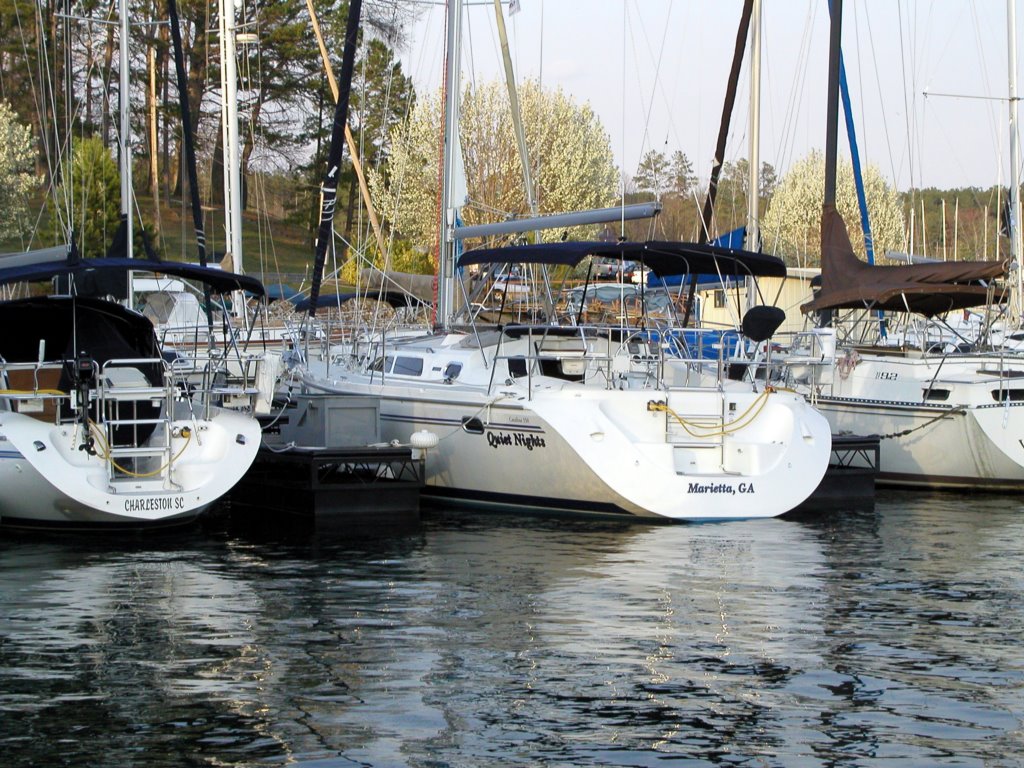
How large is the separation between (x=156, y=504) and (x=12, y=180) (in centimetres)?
2784

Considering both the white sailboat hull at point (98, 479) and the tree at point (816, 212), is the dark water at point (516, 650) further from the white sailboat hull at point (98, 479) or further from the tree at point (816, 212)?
the tree at point (816, 212)

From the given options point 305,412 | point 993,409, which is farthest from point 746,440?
point 305,412

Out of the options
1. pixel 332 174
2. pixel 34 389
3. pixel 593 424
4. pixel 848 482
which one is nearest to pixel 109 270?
pixel 34 389

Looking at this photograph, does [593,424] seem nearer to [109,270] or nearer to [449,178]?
[109,270]

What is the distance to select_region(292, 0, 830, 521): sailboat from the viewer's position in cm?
1652

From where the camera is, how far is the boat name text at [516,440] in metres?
17.0

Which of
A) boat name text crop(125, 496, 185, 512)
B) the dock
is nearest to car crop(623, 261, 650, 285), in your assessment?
the dock

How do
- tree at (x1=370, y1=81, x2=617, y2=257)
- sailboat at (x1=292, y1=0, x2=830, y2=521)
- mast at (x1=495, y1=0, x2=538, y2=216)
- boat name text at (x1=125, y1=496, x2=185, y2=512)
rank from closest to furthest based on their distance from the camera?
boat name text at (x1=125, y1=496, x2=185, y2=512) < sailboat at (x1=292, y1=0, x2=830, y2=521) < mast at (x1=495, y1=0, x2=538, y2=216) < tree at (x1=370, y1=81, x2=617, y2=257)

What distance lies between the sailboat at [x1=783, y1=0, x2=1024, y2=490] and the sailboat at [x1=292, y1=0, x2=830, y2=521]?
10.8 feet

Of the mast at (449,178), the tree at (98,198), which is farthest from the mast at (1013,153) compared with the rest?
the tree at (98,198)

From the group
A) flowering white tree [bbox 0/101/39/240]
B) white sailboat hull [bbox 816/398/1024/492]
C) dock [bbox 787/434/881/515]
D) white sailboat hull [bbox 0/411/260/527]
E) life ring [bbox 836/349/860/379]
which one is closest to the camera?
white sailboat hull [bbox 0/411/260/527]

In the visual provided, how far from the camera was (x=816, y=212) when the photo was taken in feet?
204

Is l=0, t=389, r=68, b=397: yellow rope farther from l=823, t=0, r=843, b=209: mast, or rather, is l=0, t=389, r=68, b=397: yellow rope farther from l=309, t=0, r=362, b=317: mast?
l=823, t=0, r=843, b=209: mast

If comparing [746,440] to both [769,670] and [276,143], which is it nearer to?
[769,670]
